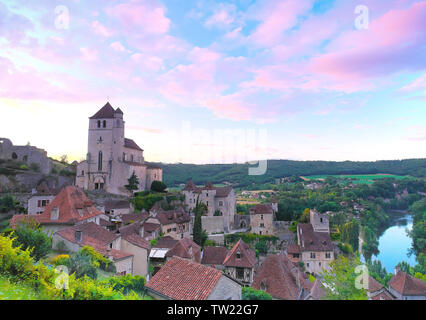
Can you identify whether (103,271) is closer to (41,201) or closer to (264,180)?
(41,201)

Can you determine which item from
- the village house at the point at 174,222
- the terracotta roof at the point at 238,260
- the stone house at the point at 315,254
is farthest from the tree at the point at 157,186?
the terracotta roof at the point at 238,260

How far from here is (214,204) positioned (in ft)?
115

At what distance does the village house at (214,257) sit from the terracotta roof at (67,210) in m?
9.18

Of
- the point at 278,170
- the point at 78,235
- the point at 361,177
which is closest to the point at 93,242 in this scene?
the point at 78,235

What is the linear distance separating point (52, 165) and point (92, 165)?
31.4 feet

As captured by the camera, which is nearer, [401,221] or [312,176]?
[401,221]

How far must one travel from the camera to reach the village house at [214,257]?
21.1 metres

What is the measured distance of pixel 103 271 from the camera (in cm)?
1184

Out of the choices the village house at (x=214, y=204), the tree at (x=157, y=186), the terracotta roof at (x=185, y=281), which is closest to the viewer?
the terracotta roof at (x=185, y=281)

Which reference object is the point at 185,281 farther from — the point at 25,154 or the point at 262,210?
the point at 25,154

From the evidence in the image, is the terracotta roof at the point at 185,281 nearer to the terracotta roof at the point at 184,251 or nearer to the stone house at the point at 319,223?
the terracotta roof at the point at 184,251

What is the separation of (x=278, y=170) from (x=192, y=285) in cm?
7722
